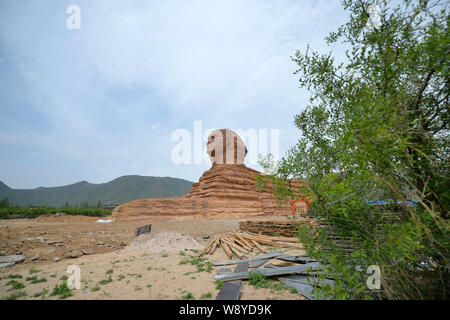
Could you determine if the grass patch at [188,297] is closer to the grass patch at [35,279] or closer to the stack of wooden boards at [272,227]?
the grass patch at [35,279]

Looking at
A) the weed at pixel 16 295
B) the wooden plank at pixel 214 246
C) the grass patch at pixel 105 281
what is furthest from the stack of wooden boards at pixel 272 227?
the weed at pixel 16 295

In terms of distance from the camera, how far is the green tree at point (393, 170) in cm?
204

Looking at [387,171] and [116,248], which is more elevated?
[387,171]

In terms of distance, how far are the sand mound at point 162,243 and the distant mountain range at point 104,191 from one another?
133 meters

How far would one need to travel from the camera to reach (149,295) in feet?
12.9

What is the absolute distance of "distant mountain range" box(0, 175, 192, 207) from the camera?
12431 cm

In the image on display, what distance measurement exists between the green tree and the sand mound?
6927mm

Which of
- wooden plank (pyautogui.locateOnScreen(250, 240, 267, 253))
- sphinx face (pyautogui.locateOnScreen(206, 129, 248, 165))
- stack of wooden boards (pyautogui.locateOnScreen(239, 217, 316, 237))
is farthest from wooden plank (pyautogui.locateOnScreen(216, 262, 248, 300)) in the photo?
sphinx face (pyautogui.locateOnScreen(206, 129, 248, 165))

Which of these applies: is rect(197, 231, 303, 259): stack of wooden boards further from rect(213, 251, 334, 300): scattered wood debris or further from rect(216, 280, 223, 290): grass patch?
rect(216, 280, 223, 290): grass patch

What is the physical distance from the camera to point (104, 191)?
14750 cm
